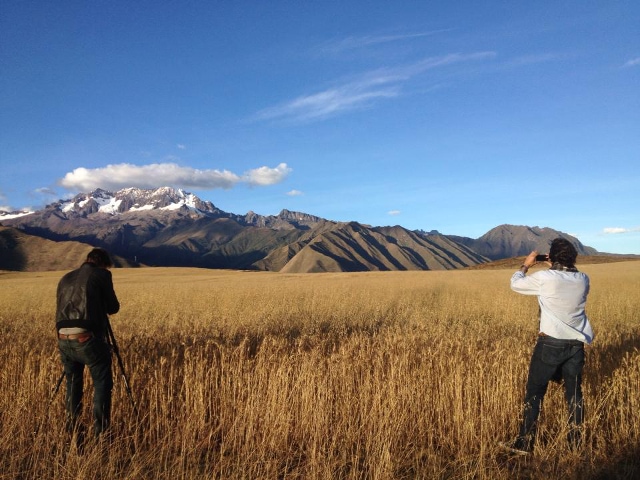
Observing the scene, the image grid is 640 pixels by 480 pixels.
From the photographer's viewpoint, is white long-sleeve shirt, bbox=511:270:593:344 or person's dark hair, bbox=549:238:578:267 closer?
white long-sleeve shirt, bbox=511:270:593:344

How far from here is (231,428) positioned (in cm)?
593

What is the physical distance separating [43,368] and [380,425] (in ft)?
16.4

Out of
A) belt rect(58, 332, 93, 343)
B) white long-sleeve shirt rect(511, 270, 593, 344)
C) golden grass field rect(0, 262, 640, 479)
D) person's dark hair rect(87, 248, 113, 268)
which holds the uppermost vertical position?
person's dark hair rect(87, 248, 113, 268)

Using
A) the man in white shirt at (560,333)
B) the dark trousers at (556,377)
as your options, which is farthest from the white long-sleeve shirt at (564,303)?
the dark trousers at (556,377)

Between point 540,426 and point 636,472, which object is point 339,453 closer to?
point 540,426

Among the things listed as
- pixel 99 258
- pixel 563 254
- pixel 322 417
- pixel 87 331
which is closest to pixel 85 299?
pixel 87 331

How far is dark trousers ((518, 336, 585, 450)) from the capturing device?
538 cm

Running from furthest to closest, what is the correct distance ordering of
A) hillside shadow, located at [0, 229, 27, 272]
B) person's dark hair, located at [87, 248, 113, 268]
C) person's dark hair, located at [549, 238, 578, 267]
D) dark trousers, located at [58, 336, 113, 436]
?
hillside shadow, located at [0, 229, 27, 272], person's dark hair, located at [87, 248, 113, 268], dark trousers, located at [58, 336, 113, 436], person's dark hair, located at [549, 238, 578, 267]

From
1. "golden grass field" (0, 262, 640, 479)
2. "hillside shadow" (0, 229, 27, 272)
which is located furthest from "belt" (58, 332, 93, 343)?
"hillside shadow" (0, 229, 27, 272)

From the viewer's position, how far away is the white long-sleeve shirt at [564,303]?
534cm

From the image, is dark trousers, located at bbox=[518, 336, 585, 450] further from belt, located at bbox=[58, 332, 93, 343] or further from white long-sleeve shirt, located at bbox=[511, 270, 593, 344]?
belt, located at bbox=[58, 332, 93, 343]

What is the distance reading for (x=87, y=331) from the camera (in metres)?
5.55

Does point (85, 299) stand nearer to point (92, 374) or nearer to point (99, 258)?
point (99, 258)

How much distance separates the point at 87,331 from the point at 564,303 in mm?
5668
